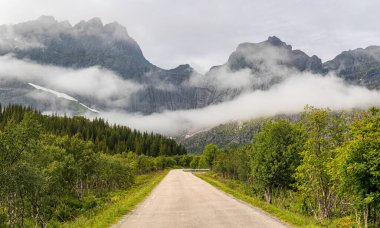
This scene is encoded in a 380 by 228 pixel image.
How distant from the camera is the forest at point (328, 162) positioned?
17.5 m

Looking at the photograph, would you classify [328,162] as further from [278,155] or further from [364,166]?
[278,155]

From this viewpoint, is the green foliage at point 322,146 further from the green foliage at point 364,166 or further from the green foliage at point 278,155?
the green foliage at point 278,155

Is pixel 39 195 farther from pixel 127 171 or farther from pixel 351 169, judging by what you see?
pixel 127 171

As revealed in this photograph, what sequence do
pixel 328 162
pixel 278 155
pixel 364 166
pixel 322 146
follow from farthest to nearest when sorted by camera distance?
1. pixel 278 155
2. pixel 322 146
3. pixel 328 162
4. pixel 364 166

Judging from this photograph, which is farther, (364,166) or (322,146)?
(322,146)

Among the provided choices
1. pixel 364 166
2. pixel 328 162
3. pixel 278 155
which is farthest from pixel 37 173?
pixel 364 166

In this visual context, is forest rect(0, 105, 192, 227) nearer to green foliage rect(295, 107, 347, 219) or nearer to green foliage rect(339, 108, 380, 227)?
green foliage rect(295, 107, 347, 219)

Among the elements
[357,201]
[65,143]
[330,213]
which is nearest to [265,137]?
[330,213]

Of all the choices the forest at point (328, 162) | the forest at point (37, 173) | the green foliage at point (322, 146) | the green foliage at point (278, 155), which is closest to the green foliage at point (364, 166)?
the forest at point (328, 162)

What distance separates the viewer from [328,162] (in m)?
25.7

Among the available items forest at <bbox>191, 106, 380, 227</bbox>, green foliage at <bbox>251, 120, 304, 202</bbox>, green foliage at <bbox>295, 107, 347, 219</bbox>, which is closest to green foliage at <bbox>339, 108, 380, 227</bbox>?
forest at <bbox>191, 106, 380, 227</bbox>

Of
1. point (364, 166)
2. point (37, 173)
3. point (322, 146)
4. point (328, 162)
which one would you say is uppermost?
point (322, 146)

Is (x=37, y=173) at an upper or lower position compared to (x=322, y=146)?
lower

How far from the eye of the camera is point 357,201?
17.8 meters
